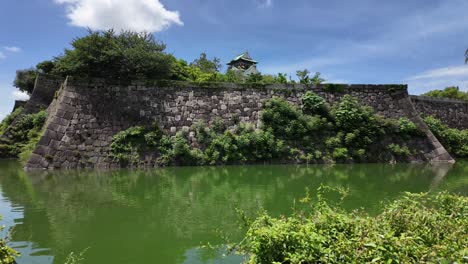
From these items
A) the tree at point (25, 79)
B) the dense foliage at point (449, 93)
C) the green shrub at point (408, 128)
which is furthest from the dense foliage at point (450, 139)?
the tree at point (25, 79)

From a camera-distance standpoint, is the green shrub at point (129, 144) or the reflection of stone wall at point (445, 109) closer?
the green shrub at point (129, 144)

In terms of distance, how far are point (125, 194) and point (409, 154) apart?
12.9 meters

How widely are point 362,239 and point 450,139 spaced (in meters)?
18.6

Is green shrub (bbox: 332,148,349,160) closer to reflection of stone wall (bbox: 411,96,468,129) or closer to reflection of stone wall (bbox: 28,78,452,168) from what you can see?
reflection of stone wall (bbox: 28,78,452,168)

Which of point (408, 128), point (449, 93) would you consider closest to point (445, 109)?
point (408, 128)

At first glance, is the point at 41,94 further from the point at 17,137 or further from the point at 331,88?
the point at 331,88

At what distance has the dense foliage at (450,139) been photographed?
1792 cm

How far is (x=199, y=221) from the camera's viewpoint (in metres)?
5.45

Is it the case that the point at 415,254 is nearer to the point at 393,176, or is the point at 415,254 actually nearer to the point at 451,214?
the point at 451,214

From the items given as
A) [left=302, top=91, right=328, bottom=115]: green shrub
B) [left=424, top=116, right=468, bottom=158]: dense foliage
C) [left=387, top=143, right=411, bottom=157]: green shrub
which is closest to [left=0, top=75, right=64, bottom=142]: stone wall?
[left=302, top=91, right=328, bottom=115]: green shrub

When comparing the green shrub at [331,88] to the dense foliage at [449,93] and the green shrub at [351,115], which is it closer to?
the green shrub at [351,115]

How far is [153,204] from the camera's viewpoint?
264 inches

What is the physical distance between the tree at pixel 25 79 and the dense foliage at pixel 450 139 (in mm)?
27094

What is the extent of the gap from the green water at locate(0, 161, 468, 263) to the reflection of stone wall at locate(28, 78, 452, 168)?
175 cm
